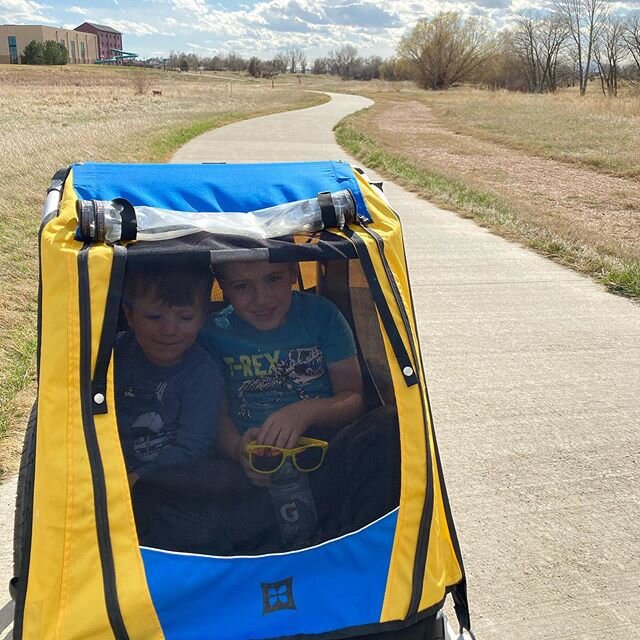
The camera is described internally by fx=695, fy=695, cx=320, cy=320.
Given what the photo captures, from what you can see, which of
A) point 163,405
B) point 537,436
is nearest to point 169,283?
point 163,405

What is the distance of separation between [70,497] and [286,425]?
607mm

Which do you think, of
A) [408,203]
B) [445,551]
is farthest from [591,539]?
[408,203]

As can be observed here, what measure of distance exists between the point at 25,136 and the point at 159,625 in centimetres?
1451

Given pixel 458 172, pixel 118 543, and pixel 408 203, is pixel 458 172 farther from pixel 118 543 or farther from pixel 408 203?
pixel 118 543

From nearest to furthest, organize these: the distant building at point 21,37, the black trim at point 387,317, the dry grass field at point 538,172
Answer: the black trim at point 387,317
the dry grass field at point 538,172
the distant building at point 21,37

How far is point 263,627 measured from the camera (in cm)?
169

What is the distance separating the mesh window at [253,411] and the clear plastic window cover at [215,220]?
0.36ft

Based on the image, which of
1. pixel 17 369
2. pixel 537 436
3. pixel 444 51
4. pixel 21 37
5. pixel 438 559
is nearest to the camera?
pixel 438 559

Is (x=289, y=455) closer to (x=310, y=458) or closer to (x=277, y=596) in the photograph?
(x=310, y=458)

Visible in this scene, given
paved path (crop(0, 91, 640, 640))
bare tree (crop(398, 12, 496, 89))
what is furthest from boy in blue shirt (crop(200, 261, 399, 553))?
bare tree (crop(398, 12, 496, 89))

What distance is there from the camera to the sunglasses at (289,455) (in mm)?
1937

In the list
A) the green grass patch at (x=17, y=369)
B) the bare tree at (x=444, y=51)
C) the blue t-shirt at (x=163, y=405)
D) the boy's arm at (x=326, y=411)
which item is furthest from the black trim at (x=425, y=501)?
the bare tree at (x=444, y=51)

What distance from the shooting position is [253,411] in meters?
2.01

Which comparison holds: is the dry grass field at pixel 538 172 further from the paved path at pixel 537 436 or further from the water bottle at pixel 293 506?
the water bottle at pixel 293 506
